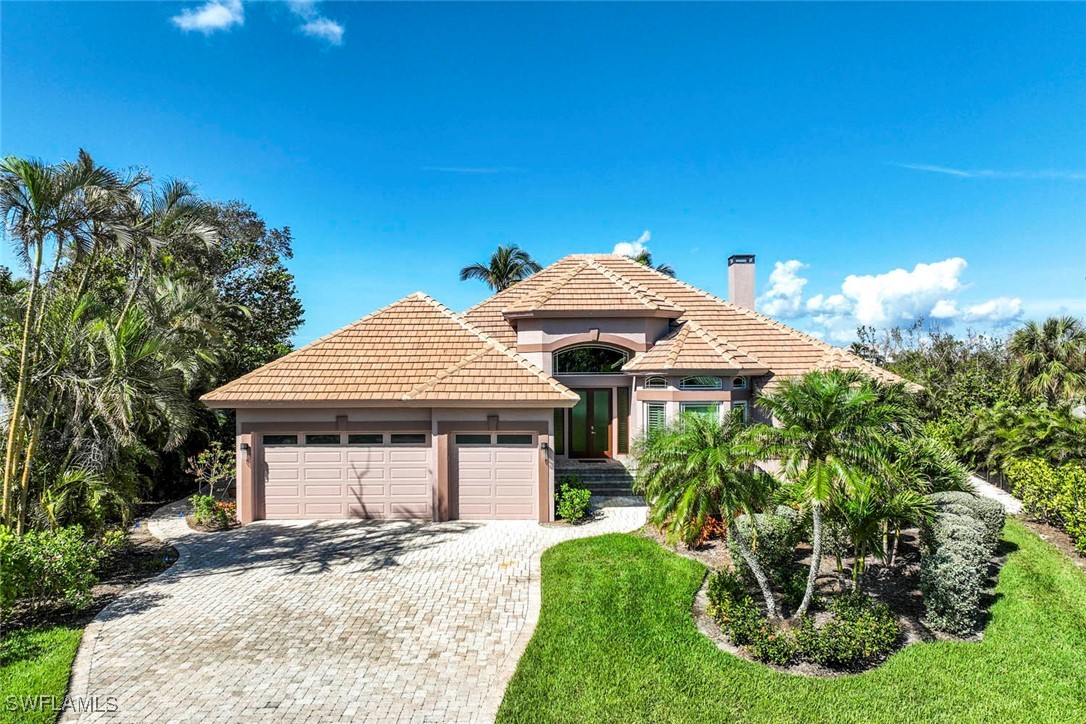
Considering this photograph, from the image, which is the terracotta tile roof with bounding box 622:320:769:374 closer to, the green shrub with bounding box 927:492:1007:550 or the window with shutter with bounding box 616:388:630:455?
the window with shutter with bounding box 616:388:630:455

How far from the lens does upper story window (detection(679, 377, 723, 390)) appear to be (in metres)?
15.1

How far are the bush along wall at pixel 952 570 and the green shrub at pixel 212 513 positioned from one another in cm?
1432

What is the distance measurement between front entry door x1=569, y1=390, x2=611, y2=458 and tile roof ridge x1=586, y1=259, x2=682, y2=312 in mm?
3268

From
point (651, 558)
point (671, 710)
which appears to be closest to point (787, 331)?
point (651, 558)

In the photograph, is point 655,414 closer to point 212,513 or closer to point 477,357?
point 477,357

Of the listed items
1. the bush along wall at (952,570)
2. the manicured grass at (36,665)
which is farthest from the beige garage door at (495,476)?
the bush along wall at (952,570)

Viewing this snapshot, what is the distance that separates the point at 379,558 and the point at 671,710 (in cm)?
672

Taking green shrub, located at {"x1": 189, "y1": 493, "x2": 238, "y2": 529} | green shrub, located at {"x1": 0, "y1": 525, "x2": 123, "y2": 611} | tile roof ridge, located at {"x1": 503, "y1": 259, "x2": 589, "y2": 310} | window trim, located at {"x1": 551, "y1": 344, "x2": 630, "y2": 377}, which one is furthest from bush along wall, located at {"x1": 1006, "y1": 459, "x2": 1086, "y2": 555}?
green shrub, located at {"x1": 189, "y1": 493, "x2": 238, "y2": 529}

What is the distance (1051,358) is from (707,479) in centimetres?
2337

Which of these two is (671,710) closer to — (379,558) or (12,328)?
(379,558)

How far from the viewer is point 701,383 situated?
49.6ft

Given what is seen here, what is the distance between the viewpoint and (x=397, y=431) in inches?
506

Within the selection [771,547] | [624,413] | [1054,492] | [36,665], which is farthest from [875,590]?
[36,665]

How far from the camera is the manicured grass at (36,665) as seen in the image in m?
5.71
